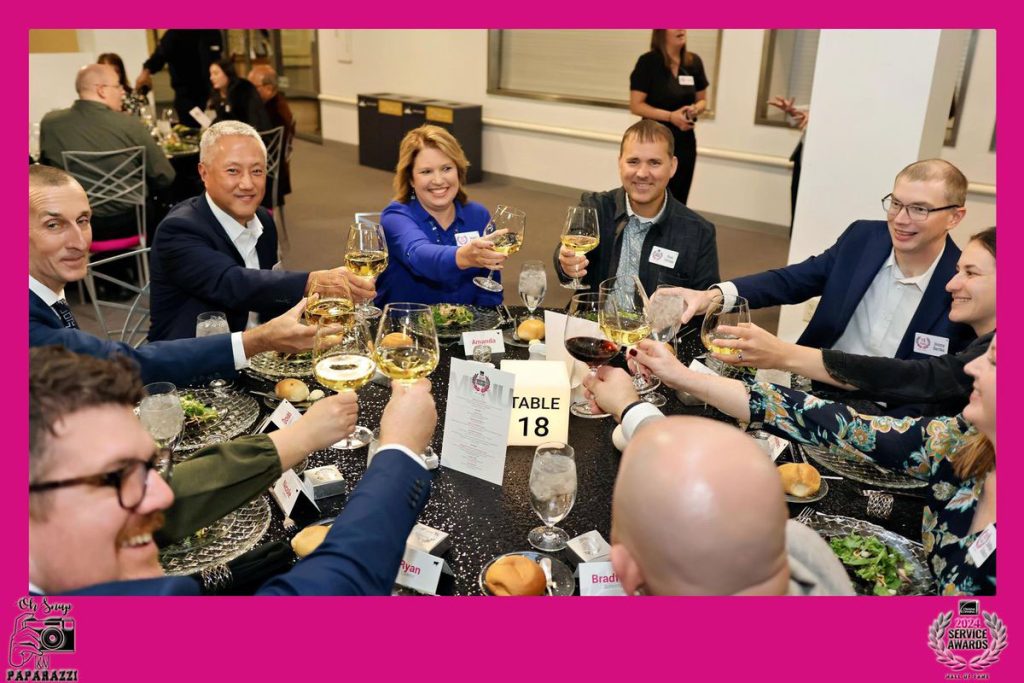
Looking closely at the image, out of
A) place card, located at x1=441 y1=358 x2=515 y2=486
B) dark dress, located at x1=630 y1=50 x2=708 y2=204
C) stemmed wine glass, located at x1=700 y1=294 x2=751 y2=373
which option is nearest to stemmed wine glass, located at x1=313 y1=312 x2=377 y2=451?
place card, located at x1=441 y1=358 x2=515 y2=486

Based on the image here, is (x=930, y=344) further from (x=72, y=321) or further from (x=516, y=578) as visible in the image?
(x=72, y=321)

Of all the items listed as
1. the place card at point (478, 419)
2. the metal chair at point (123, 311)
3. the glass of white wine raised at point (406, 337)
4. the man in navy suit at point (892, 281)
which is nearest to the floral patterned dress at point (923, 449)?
the man in navy suit at point (892, 281)

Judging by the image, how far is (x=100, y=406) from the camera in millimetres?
1247

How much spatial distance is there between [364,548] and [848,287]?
2.31 meters

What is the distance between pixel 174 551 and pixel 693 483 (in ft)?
3.63

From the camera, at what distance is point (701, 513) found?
→ 1116mm

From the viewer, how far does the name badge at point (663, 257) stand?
3.54 meters

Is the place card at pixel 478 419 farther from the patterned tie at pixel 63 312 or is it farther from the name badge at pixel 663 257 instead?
the name badge at pixel 663 257

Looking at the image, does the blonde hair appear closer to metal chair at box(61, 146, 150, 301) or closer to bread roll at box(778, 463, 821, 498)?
bread roll at box(778, 463, 821, 498)

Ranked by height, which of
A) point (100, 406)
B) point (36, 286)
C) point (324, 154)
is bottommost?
point (324, 154)

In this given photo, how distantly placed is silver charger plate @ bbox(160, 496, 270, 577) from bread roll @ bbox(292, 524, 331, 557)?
0.11 meters

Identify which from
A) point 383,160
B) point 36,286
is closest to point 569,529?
point 36,286

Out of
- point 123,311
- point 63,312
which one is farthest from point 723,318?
point 123,311

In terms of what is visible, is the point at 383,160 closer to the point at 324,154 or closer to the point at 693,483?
the point at 324,154
